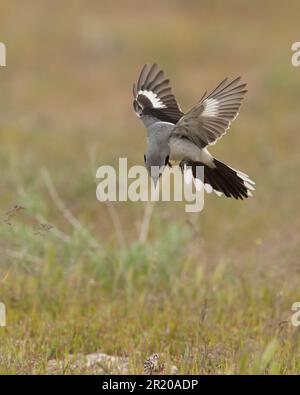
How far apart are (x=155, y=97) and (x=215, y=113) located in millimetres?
762

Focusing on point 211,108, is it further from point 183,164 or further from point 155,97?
point 155,97

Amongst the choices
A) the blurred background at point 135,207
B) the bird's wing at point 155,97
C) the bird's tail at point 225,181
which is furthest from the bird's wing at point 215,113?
the blurred background at point 135,207

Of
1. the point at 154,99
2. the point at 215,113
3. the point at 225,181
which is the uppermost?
the point at 154,99

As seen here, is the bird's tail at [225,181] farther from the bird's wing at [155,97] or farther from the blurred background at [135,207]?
the blurred background at [135,207]

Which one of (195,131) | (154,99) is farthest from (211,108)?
(154,99)

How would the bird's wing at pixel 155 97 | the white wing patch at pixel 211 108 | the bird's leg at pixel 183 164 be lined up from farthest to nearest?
the bird's wing at pixel 155 97 < the bird's leg at pixel 183 164 < the white wing patch at pixel 211 108

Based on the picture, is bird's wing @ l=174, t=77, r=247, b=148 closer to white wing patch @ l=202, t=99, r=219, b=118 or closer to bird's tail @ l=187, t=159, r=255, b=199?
white wing patch @ l=202, t=99, r=219, b=118

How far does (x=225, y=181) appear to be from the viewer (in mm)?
4473

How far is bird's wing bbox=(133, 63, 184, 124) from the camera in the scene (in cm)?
468

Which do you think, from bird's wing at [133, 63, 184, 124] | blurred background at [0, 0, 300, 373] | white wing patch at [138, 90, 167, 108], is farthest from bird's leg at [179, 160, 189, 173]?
blurred background at [0, 0, 300, 373]

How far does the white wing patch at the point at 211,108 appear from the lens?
4.00 meters

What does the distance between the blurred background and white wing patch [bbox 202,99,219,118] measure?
39.6 inches

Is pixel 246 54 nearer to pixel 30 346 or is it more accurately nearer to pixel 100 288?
pixel 100 288

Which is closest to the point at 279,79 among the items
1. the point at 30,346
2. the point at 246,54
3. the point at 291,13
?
the point at 246,54
